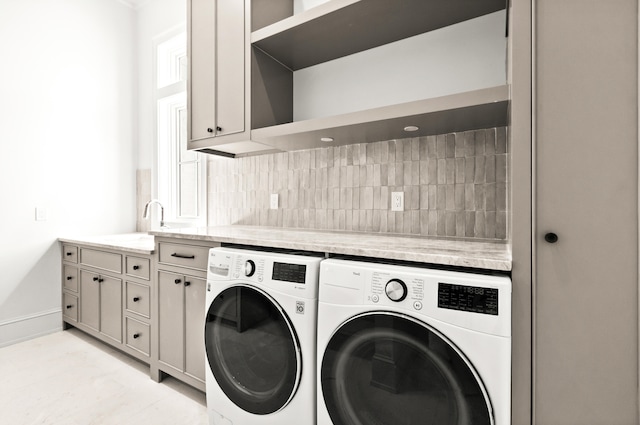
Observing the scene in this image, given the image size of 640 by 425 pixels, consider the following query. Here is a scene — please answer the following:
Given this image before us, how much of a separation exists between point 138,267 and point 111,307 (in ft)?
1.72

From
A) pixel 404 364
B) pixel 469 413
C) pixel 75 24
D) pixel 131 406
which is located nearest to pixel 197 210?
pixel 131 406

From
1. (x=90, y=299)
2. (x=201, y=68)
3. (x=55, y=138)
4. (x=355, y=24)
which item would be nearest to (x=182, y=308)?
(x=90, y=299)

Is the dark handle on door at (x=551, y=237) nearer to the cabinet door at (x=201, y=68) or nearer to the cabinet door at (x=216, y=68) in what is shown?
the cabinet door at (x=216, y=68)

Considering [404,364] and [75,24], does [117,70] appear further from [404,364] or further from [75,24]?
[404,364]

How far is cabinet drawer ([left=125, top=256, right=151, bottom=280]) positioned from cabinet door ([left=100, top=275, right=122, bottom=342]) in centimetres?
18

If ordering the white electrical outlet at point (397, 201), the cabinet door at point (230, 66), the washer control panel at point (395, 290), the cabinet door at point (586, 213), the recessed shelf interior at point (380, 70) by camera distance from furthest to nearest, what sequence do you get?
the cabinet door at point (230, 66) < the white electrical outlet at point (397, 201) < the recessed shelf interior at point (380, 70) < the washer control panel at point (395, 290) < the cabinet door at point (586, 213)

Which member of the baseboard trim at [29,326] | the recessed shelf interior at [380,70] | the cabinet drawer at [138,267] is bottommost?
the baseboard trim at [29,326]

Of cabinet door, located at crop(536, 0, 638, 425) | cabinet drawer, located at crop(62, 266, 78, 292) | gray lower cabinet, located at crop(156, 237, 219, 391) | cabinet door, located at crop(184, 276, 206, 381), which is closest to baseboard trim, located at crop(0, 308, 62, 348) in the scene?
cabinet drawer, located at crop(62, 266, 78, 292)

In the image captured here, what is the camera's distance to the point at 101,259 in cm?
258

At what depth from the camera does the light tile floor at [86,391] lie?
1791 mm

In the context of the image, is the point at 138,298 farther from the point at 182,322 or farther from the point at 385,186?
the point at 385,186

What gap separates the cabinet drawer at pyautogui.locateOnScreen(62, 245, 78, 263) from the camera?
2.83m

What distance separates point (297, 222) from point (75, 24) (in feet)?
9.15

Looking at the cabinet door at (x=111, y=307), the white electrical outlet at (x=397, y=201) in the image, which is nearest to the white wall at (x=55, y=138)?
the cabinet door at (x=111, y=307)
